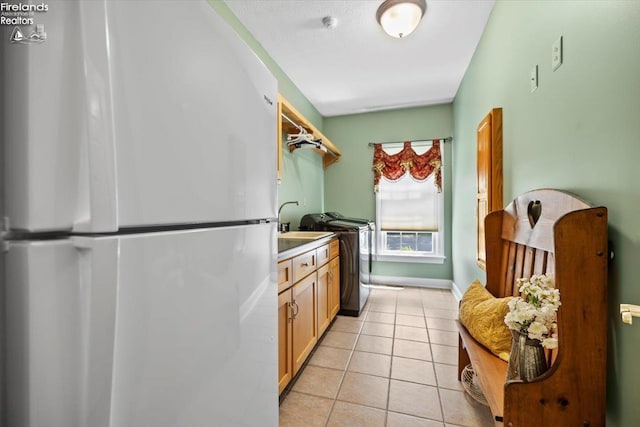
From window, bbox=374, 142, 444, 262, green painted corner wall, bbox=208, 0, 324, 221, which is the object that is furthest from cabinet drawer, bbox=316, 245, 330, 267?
window, bbox=374, 142, 444, 262

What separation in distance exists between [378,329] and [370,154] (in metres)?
2.59

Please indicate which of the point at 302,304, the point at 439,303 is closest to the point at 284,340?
the point at 302,304

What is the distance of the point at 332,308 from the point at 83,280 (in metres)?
2.50

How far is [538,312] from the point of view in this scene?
3.08ft

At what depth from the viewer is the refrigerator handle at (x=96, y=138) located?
1.35ft

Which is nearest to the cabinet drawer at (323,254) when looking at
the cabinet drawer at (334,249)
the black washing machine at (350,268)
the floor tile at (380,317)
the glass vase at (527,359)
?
the cabinet drawer at (334,249)

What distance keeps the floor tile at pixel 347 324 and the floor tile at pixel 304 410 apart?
3.21ft

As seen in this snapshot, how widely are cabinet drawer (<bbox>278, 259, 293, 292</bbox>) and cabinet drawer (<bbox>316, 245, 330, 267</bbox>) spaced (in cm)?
59

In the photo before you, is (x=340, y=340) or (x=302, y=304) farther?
(x=340, y=340)

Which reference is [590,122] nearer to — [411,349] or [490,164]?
[490,164]

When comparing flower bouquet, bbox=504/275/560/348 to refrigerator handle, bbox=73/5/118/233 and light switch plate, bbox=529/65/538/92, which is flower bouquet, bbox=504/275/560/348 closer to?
light switch plate, bbox=529/65/538/92

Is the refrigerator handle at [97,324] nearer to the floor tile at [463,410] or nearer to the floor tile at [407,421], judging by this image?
the floor tile at [407,421]

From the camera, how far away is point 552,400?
907mm

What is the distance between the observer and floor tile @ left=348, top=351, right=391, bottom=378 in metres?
1.98
